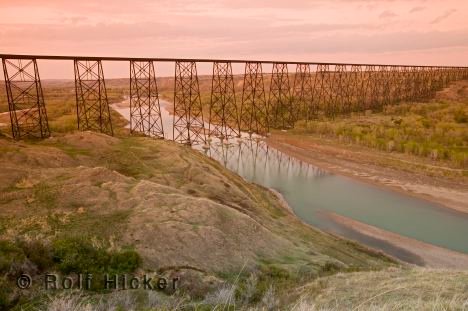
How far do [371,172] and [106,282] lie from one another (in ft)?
66.7

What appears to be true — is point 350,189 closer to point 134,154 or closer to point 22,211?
point 134,154

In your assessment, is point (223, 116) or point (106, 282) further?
point (223, 116)

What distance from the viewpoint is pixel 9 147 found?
13586 millimetres

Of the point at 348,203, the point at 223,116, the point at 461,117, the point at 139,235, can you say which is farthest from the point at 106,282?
the point at 461,117

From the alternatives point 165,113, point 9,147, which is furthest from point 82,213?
point 165,113

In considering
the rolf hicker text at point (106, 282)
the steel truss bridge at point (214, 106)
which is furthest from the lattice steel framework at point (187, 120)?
the rolf hicker text at point (106, 282)

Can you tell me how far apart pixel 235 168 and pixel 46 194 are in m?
15.9

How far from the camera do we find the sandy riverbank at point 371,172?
19.2 meters

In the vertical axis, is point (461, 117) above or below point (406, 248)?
above

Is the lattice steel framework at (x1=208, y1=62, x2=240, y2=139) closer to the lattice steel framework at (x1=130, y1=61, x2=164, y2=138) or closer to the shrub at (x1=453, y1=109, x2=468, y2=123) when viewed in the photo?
the lattice steel framework at (x1=130, y1=61, x2=164, y2=138)

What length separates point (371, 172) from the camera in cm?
2366

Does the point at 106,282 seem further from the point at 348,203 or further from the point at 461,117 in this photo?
the point at 461,117

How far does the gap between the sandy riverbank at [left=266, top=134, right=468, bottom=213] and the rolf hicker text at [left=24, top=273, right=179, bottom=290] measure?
1590 centimetres

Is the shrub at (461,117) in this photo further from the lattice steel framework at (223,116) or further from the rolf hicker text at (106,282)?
the rolf hicker text at (106,282)
